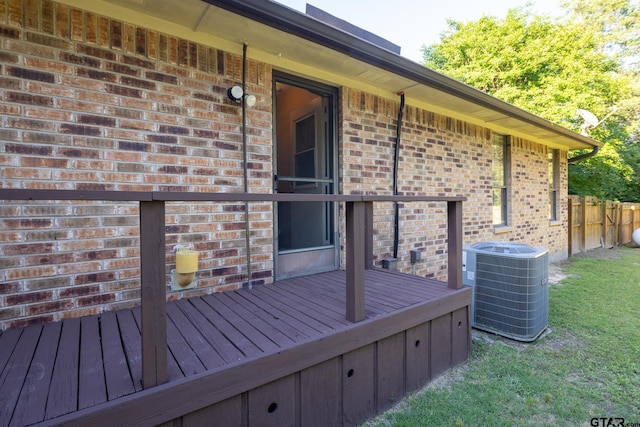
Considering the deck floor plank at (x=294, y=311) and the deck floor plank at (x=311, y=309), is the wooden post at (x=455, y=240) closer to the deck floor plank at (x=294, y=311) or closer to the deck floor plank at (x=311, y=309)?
the deck floor plank at (x=311, y=309)

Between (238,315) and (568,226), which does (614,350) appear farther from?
(568,226)

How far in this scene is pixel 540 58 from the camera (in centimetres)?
986

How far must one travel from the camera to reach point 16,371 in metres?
1.52

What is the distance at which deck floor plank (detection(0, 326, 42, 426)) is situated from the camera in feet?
4.11

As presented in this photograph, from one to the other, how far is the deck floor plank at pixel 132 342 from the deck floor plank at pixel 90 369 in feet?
0.37

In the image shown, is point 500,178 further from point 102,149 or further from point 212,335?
point 102,149

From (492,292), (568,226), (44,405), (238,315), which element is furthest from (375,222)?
(568,226)

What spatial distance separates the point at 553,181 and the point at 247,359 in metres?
8.59

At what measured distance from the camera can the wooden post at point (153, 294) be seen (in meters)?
1.38

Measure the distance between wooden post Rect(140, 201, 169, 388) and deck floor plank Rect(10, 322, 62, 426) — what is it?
1.18 feet

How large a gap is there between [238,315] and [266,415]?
0.69 m

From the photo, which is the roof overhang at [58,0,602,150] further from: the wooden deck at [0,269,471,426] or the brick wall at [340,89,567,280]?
the wooden deck at [0,269,471,426]

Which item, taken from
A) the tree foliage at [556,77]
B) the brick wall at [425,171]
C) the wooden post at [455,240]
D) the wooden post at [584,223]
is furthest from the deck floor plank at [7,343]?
the wooden post at [584,223]

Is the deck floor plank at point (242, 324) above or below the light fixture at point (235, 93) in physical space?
below
